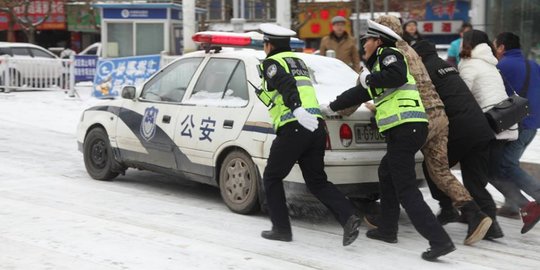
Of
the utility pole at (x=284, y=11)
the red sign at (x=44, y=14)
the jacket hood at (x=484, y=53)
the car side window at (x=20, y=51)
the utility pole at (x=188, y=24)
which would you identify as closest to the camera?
the jacket hood at (x=484, y=53)

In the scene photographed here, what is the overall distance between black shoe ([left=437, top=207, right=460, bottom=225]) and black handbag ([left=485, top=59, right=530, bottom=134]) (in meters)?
0.81

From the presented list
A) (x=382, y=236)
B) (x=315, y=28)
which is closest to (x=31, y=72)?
(x=382, y=236)

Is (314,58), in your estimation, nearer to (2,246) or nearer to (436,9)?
(2,246)

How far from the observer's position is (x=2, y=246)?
600 cm

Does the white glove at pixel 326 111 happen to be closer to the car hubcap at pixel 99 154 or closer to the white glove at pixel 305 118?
the white glove at pixel 305 118

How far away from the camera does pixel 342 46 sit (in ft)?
37.4

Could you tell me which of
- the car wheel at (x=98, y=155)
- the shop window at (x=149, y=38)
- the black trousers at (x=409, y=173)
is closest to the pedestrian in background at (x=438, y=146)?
the black trousers at (x=409, y=173)

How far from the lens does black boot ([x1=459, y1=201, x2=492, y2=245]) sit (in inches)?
249

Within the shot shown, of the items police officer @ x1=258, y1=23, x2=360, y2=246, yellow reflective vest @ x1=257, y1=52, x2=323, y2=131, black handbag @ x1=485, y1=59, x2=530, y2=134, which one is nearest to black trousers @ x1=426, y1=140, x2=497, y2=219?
black handbag @ x1=485, y1=59, x2=530, y2=134

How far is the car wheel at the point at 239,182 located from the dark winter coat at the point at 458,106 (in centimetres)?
167

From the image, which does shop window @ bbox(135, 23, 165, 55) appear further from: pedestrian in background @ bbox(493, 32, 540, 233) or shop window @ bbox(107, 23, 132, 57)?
pedestrian in background @ bbox(493, 32, 540, 233)

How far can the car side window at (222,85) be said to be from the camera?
7.36m

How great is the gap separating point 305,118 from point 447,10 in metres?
32.1

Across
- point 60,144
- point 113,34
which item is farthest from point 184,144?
point 113,34
